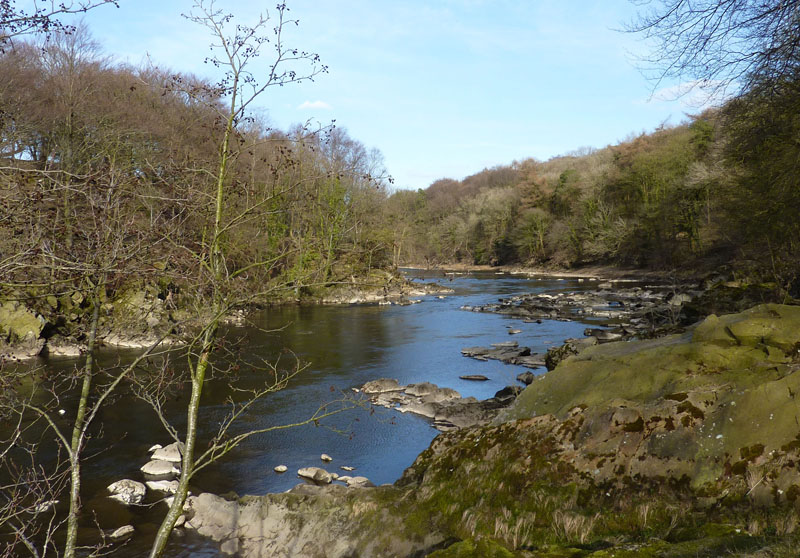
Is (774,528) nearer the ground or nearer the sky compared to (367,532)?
nearer the sky

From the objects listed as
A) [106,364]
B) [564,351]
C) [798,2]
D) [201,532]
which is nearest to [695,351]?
[798,2]

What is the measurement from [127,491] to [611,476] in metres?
7.30

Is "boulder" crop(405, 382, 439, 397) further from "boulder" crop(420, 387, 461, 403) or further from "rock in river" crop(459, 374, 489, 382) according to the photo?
"rock in river" crop(459, 374, 489, 382)

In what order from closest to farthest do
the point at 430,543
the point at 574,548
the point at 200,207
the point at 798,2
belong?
1. the point at 574,548
2. the point at 200,207
3. the point at 430,543
4. the point at 798,2

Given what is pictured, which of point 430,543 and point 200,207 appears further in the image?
point 430,543

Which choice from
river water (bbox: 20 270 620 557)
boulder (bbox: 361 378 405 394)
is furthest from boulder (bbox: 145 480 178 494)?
boulder (bbox: 361 378 405 394)

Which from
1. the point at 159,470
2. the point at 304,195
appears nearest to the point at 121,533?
the point at 159,470

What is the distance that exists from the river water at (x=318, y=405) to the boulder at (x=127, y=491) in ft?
0.58

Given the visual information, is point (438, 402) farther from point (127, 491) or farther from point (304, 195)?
point (304, 195)

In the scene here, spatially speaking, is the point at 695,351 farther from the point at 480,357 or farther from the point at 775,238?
the point at 775,238

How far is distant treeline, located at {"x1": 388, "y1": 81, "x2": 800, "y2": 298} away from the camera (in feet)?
46.3

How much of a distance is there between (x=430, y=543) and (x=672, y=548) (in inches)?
100

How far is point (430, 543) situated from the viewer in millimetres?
5449

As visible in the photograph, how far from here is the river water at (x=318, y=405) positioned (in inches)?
359
